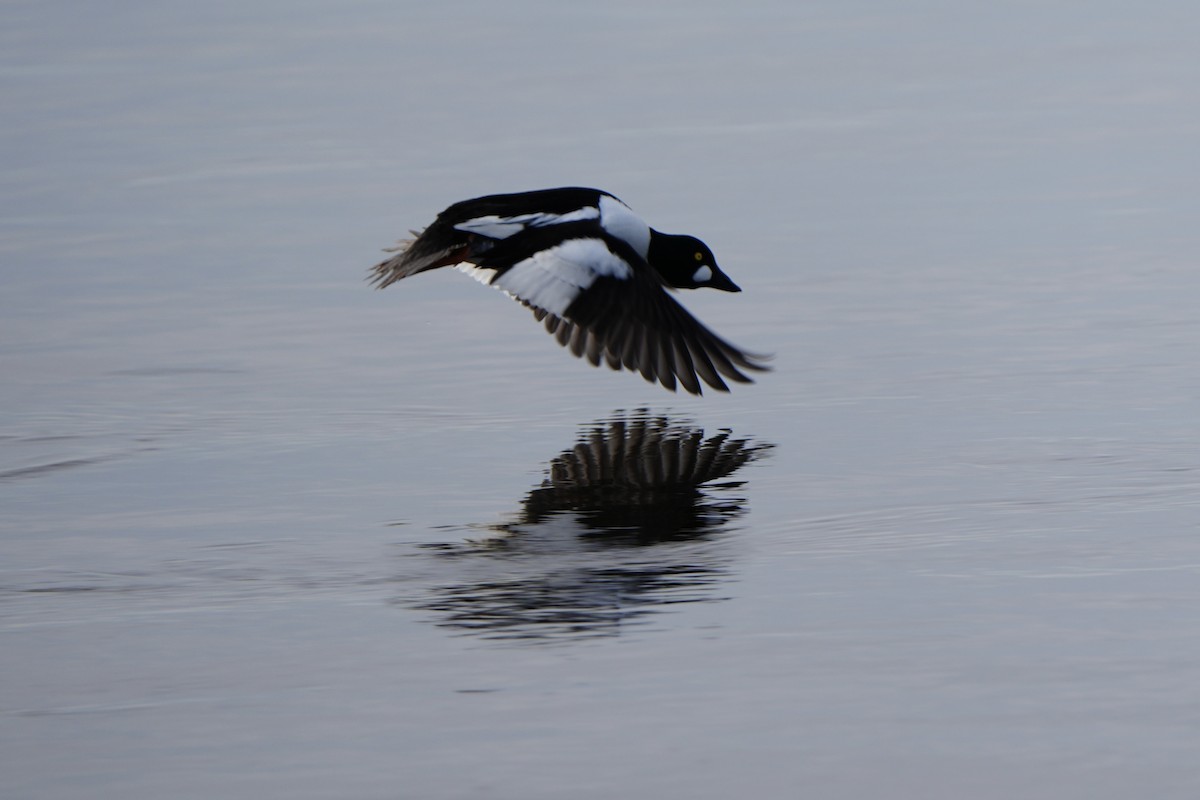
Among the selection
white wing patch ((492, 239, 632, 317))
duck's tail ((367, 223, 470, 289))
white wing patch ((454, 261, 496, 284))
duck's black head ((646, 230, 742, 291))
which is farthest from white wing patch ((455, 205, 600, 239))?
duck's black head ((646, 230, 742, 291))

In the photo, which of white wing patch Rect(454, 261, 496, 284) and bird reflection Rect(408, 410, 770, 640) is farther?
white wing patch Rect(454, 261, 496, 284)

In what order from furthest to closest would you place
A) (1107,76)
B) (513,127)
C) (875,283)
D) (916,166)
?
(1107,76)
(513,127)
(916,166)
(875,283)

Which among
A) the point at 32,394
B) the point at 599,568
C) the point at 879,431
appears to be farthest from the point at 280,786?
the point at 32,394

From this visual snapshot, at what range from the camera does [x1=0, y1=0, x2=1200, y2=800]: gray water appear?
179 inches

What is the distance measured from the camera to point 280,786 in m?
4.28

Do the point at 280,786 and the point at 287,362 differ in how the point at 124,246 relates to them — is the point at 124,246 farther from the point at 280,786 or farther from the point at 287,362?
the point at 280,786

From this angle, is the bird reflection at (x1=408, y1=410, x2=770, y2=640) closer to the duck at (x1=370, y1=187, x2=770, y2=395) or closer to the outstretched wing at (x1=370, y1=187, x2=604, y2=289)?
the duck at (x1=370, y1=187, x2=770, y2=395)

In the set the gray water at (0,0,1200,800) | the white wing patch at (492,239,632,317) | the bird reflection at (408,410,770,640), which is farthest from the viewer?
the white wing patch at (492,239,632,317)

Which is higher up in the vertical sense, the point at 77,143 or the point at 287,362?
the point at 77,143

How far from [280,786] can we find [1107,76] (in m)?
12.2

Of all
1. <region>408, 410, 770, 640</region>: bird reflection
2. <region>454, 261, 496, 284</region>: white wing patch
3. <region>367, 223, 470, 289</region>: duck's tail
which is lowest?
<region>408, 410, 770, 640</region>: bird reflection

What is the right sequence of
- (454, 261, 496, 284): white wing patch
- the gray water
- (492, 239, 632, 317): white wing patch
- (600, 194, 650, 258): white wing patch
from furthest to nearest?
(454, 261, 496, 284): white wing patch → (600, 194, 650, 258): white wing patch → (492, 239, 632, 317): white wing patch → the gray water

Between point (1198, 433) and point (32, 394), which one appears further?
point (32, 394)

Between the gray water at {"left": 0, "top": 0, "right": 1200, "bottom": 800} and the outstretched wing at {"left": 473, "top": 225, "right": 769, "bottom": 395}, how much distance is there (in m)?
0.22
